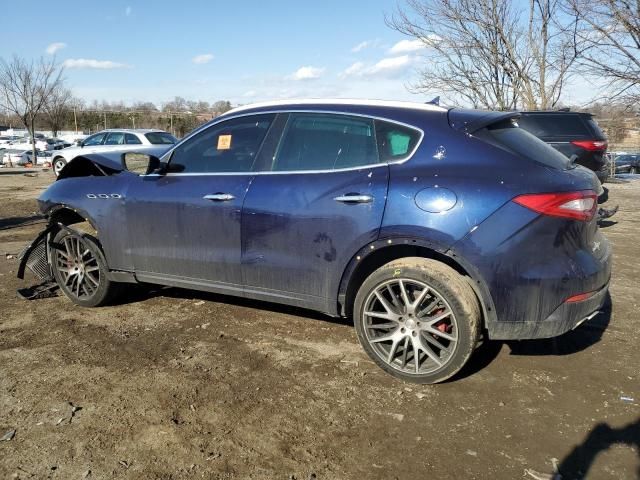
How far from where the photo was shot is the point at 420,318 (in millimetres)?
3314

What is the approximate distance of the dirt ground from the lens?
8.57 ft

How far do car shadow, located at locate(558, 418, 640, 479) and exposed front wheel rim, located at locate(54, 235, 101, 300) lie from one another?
12.7 feet

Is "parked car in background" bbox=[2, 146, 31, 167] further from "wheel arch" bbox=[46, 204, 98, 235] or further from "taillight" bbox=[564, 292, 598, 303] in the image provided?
"taillight" bbox=[564, 292, 598, 303]

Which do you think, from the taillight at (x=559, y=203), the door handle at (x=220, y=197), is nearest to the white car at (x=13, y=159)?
the door handle at (x=220, y=197)

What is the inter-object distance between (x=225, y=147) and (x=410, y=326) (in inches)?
76.8

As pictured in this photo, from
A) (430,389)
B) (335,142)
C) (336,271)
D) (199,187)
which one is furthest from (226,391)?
(335,142)

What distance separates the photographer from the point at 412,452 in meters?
2.70

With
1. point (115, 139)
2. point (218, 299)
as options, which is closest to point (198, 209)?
point (218, 299)

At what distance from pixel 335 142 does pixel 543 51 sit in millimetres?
14925

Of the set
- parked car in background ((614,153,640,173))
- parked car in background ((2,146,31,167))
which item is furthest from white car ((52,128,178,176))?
parked car in background ((614,153,640,173))

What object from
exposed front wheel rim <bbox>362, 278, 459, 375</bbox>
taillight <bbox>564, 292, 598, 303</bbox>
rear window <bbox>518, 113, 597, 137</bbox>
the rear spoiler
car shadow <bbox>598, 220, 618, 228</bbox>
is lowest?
car shadow <bbox>598, 220, 618, 228</bbox>

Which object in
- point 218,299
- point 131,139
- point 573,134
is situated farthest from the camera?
point 131,139

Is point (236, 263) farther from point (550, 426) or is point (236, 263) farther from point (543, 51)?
point (543, 51)

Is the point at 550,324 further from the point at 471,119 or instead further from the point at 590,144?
the point at 590,144
